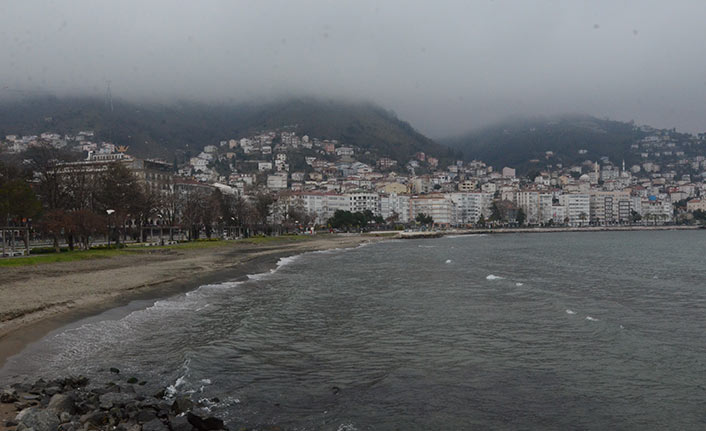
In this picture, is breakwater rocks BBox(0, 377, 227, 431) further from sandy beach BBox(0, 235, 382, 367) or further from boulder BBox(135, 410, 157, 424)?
sandy beach BBox(0, 235, 382, 367)

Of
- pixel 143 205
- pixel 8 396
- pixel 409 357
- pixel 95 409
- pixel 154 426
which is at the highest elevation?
pixel 143 205

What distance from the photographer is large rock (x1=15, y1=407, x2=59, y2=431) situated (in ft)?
26.6

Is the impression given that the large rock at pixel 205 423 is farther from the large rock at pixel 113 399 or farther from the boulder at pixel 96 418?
the large rock at pixel 113 399

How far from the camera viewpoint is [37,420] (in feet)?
27.2

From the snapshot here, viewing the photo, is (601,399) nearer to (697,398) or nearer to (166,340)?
(697,398)

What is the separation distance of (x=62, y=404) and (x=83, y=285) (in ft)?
59.8

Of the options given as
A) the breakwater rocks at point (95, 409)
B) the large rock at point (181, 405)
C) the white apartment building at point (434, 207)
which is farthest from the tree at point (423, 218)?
the large rock at point (181, 405)

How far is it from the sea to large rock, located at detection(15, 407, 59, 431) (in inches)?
109

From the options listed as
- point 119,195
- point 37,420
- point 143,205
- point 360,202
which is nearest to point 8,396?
point 37,420

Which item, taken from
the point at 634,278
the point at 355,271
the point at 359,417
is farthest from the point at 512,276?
the point at 359,417

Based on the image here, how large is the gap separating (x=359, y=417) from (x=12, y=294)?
17.3 metres

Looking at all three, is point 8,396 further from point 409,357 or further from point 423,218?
point 423,218

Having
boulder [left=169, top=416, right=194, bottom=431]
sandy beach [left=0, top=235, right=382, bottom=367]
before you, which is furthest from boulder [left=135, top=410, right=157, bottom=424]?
sandy beach [left=0, top=235, right=382, bottom=367]

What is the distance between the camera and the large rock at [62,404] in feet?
30.0
